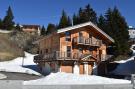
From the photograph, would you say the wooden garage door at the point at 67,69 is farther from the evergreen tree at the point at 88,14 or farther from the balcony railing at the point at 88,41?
the evergreen tree at the point at 88,14

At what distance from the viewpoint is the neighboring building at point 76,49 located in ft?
149

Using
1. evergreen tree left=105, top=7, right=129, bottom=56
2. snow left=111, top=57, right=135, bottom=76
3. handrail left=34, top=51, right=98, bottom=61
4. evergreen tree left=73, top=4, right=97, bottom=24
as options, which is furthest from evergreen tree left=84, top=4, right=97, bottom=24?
handrail left=34, top=51, right=98, bottom=61

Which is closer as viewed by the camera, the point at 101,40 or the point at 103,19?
the point at 101,40

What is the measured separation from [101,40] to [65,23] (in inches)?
1777

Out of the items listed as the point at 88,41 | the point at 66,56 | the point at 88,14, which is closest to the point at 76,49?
the point at 88,41

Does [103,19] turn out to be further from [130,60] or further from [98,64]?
[98,64]

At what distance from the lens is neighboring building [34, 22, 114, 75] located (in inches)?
1789

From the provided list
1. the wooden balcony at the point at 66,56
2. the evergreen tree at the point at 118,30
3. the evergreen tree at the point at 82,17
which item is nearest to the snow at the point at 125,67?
the evergreen tree at the point at 118,30

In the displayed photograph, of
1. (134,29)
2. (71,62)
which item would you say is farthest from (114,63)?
(134,29)

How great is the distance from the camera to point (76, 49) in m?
47.9

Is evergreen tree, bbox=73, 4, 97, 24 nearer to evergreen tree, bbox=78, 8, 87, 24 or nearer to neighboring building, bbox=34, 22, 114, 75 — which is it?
evergreen tree, bbox=78, 8, 87, 24

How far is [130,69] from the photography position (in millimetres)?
54250

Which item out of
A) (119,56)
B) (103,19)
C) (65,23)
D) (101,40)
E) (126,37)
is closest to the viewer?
(101,40)

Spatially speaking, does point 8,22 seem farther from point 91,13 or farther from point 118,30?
point 118,30
